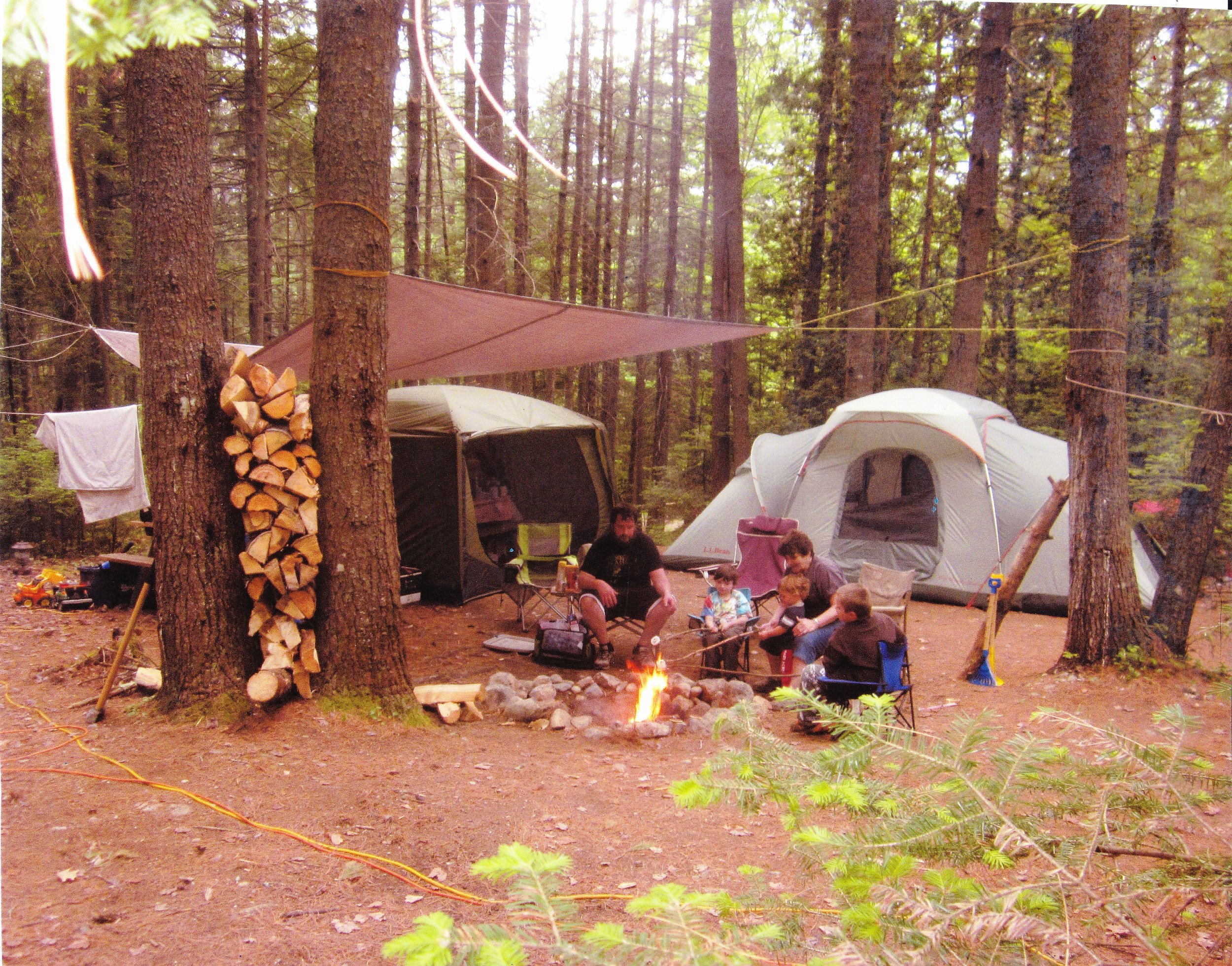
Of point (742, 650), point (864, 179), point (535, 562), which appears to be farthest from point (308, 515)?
point (864, 179)

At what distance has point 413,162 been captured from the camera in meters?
6.66

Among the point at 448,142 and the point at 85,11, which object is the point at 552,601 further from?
the point at 85,11

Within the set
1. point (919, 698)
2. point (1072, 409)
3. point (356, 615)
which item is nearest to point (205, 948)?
point (356, 615)

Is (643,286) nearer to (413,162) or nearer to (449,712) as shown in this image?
(413,162)

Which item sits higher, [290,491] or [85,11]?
[85,11]

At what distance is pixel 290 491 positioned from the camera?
262cm

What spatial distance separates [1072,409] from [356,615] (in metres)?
3.16

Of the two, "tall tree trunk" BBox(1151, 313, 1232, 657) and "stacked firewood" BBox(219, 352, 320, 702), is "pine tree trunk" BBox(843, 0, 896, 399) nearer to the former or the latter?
"tall tree trunk" BBox(1151, 313, 1232, 657)

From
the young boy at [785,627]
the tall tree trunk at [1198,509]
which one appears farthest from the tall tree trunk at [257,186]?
the tall tree trunk at [1198,509]

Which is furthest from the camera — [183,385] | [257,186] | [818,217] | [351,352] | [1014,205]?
[818,217]

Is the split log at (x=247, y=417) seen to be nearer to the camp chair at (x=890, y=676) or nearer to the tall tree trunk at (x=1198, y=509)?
the camp chair at (x=890, y=676)

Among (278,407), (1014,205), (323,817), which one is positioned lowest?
(323,817)

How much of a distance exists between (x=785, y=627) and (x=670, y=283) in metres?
8.53

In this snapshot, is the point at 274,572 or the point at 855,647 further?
the point at 855,647
